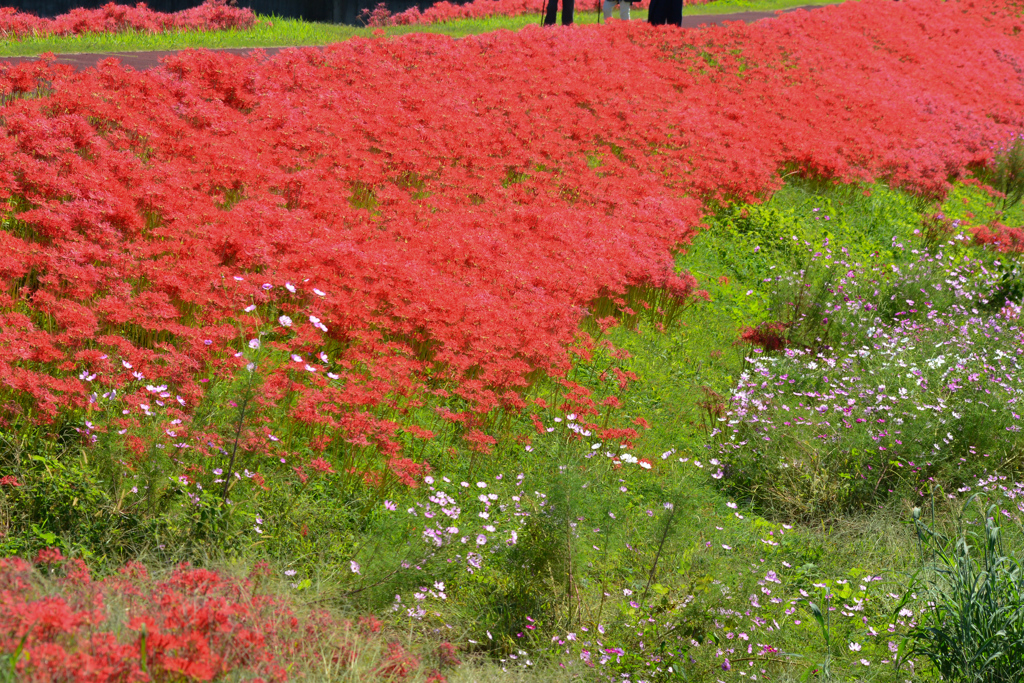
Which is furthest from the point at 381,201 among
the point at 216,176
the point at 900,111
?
the point at 900,111

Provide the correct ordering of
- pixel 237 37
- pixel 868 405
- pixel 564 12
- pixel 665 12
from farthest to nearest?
pixel 665 12, pixel 564 12, pixel 237 37, pixel 868 405

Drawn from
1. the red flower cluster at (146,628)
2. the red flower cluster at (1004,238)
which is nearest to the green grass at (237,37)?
the red flower cluster at (1004,238)

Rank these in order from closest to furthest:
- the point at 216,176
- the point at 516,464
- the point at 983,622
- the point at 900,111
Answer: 1. the point at 983,622
2. the point at 516,464
3. the point at 216,176
4. the point at 900,111

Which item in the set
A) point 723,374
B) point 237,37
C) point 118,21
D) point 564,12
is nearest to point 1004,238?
point 723,374

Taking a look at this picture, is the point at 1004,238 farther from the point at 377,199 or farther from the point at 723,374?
the point at 377,199

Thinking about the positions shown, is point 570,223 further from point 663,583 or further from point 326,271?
point 663,583

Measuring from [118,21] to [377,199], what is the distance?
424 inches

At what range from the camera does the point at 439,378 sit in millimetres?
7062

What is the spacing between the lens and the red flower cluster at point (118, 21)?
15805 millimetres

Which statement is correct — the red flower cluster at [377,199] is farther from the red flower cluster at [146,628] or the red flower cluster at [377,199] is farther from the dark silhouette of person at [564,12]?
the dark silhouette of person at [564,12]

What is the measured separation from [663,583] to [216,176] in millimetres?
5627

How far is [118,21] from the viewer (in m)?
17.0

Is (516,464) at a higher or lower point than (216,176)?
lower

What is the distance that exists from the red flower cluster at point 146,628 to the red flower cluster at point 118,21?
48.9 feet
